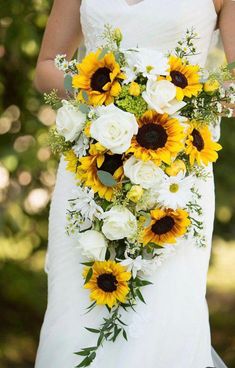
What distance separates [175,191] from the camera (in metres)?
3.20

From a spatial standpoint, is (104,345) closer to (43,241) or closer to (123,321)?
(123,321)

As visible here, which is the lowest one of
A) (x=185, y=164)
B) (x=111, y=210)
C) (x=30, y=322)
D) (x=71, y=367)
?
(x=71, y=367)

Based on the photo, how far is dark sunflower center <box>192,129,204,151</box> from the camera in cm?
323

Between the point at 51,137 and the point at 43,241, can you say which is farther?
the point at 43,241

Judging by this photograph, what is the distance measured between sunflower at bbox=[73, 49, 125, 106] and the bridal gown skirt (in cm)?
66

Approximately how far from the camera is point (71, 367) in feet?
11.5

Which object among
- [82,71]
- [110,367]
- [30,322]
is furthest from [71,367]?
[30,322]

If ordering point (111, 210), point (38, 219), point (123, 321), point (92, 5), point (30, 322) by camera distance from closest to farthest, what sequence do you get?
point (111, 210) → point (123, 321) → point (92, 5) → point (38, 219) → point (30, 322)

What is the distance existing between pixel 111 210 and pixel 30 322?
3.27m

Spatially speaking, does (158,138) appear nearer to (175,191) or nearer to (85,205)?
(175,191)

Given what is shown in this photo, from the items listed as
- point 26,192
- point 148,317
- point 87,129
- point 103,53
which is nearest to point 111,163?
point 87,129

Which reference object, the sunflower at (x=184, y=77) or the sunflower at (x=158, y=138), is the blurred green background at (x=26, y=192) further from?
the sunflower at (x=158, y=138)

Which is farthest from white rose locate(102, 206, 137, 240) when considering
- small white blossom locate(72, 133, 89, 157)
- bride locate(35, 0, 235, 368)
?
bride locate(35, 0, 235, 368)

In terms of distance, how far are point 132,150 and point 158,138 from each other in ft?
0.33
